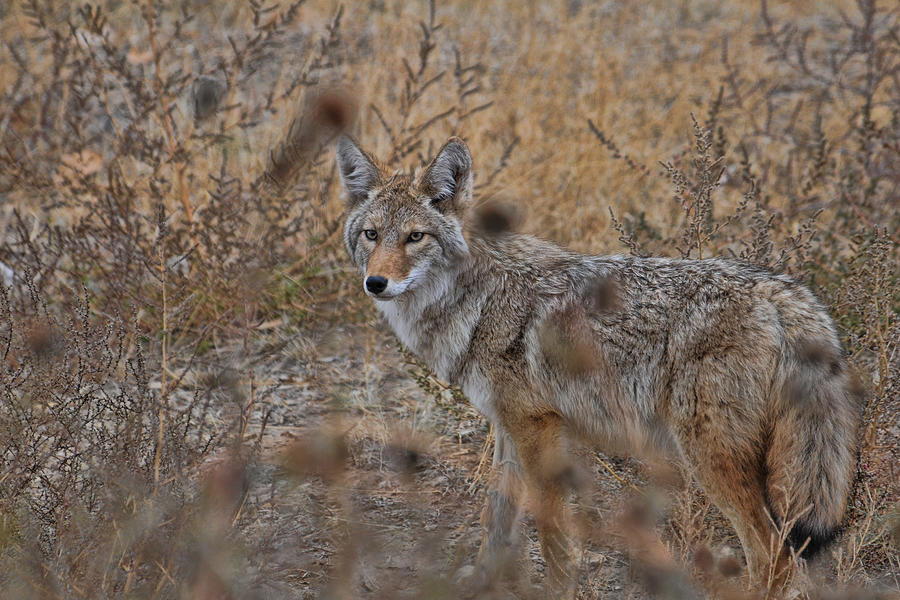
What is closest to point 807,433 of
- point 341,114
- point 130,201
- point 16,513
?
point 16,513

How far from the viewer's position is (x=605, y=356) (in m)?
3.94

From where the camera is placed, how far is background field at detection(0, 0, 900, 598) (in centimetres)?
339

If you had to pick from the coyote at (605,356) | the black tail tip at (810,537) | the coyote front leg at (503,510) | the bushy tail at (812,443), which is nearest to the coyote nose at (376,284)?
the coyote at (605,356)

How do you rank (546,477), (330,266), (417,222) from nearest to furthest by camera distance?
(546,477)
(417,222)
(330,266)

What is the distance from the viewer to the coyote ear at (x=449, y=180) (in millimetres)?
4320

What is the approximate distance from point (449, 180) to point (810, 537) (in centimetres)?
228

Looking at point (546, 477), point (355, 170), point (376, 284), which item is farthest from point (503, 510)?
point (355, 170)

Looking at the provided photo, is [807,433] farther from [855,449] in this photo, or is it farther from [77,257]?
[77,257]

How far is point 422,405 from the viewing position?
564 cm

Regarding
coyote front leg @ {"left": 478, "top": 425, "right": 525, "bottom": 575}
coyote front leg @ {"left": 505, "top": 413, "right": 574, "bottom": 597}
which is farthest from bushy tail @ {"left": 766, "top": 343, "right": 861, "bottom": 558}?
coyote front leg @ {"left": 478, "top": 425, "right": 525, "bottom": 575}

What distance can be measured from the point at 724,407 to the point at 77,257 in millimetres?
4472

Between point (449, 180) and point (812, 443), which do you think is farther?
point (449, 180)

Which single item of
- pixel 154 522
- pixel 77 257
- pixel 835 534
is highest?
pixel 77 257

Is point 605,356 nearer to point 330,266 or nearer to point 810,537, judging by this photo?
point 810,537
